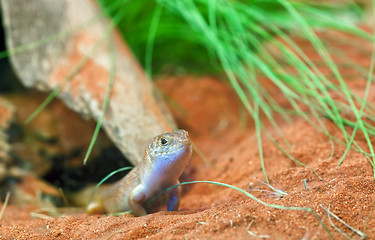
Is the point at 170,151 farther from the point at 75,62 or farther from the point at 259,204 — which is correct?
the point at 75,62

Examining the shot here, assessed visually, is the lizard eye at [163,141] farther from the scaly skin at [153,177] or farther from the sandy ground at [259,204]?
the sandy ground at [259,204]

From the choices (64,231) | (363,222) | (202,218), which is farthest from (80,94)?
(363,222)

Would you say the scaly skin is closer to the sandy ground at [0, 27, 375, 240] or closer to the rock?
the sandy ground at [0, 27, 375, 240]

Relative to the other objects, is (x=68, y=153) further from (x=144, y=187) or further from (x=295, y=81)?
(x=295, y=81)

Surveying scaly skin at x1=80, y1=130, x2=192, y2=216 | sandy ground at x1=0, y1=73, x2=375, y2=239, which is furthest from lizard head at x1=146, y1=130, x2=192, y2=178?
sandy ground at x1=0, y1=73, x2=375, y2=239

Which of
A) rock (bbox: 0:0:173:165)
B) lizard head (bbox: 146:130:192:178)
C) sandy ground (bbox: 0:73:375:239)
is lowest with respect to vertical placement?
sandy ground (bbox: 0:73:375:239)

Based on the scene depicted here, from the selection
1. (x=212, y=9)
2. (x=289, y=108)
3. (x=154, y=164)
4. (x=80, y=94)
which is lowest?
(x=289, y=108)

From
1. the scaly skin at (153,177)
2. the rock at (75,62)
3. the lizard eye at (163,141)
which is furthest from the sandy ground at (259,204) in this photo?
the rock at (75,62)

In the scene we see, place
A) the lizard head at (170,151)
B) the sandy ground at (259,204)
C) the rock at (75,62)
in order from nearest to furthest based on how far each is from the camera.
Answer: the sandy ground at (259,204) → the lizard head at (170,151) → the rock at (75,62)
